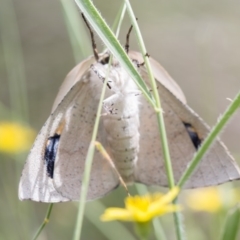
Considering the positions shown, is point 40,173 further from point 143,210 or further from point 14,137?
point 14,137

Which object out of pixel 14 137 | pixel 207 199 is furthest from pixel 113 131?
pixel 14 137

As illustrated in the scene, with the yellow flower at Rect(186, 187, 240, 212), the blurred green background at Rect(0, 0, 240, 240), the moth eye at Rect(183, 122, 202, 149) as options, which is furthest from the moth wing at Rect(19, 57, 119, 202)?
the blurred green background at Rect(0, 0, 240, 240)

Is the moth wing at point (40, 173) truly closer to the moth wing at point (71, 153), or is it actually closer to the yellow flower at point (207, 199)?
the moth wing at point (71, 153)

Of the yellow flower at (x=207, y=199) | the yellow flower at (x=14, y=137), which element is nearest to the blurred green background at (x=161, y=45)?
the yellow flower at (x=14, y=137)

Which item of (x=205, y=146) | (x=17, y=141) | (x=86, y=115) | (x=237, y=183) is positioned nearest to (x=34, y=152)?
(x=86, y=115)

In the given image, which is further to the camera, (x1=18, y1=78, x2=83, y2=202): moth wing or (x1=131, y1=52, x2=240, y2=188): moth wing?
(x1=131, y1=52, x2=240, y2=188): moth wing

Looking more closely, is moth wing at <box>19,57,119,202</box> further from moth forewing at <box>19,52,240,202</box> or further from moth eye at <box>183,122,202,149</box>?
moth eye at <box>183,122,202,149</box>
